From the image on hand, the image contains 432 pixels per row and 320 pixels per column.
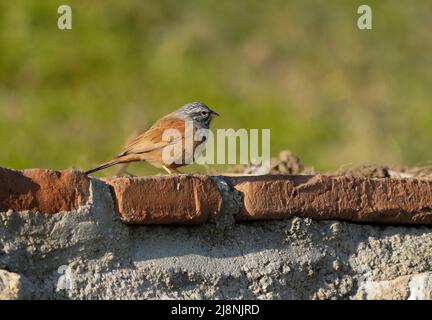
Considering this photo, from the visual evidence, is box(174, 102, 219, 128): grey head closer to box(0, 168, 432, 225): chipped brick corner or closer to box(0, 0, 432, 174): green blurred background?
box(0, 168, 432, 225): chipped brick corner

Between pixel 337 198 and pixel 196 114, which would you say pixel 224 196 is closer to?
pixel 337 198

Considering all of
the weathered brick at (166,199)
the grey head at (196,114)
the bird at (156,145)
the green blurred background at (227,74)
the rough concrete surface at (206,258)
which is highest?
the green blurred background at (227,74)

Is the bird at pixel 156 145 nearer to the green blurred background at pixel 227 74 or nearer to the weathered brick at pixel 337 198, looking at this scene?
the weathered brick at pixel 337 198

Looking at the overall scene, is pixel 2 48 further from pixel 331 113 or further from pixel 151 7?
pixel 331 113

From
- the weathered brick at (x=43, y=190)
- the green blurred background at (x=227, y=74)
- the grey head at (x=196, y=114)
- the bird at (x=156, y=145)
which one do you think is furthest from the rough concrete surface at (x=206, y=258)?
the green blurred background at (x=227, y=74)

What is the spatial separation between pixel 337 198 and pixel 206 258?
21.5 inches

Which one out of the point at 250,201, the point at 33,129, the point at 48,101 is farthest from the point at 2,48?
the point at 250,201

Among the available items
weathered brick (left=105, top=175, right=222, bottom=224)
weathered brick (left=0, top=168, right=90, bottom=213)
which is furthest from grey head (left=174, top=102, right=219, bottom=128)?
weathered brick (left=0, top=168, right=90, bottom=213)

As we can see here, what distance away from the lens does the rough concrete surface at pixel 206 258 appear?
3.45m

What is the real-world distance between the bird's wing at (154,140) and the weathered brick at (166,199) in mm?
1587

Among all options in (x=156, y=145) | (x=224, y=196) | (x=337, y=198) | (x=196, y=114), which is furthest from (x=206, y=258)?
(x=196, y=114)

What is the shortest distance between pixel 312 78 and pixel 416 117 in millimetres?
1299

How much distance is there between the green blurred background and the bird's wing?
268 centimetres

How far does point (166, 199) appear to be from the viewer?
12.0 ft
